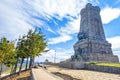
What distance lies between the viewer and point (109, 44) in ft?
203

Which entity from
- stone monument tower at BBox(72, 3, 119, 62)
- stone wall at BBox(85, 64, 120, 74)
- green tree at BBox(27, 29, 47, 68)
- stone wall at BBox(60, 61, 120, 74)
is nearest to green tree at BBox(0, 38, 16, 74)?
green tree at BBox(27, 29, 47, 68)

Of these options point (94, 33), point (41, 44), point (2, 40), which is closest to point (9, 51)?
point (2, 40)

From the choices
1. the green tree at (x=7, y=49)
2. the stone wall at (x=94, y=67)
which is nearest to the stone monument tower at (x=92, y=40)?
the stone wall at (x=94, y=67)

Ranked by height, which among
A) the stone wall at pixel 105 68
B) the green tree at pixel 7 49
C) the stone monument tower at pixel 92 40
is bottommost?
the stone wall at pixel 105 68

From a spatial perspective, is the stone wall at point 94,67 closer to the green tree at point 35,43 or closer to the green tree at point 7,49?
the green tree at point 35,43

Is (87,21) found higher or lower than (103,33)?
higher

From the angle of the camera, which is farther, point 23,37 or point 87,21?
point 87,21

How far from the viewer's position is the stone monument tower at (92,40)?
55716mm

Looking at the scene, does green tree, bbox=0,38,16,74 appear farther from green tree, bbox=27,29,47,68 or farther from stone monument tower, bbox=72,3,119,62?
stone monument tower, bbox=72,3,119,62

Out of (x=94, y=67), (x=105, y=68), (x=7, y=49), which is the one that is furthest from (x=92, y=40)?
(x=7, y=49)

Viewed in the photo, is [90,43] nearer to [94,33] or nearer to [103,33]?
[94,33]

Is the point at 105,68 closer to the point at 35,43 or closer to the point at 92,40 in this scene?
the point at 35,43

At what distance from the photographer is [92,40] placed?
190 ft

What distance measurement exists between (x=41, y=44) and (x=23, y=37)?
4.80m
